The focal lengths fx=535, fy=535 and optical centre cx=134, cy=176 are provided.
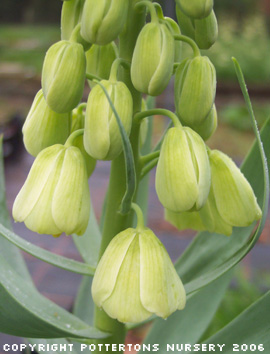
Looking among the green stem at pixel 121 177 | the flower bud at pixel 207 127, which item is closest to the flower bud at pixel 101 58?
the green stem at pixel 121 177

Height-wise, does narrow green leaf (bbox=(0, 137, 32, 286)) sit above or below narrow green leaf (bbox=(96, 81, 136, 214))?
below

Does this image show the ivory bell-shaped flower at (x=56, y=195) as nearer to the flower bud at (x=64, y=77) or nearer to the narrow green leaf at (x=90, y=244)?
the flower bud at (x=64, y=77)

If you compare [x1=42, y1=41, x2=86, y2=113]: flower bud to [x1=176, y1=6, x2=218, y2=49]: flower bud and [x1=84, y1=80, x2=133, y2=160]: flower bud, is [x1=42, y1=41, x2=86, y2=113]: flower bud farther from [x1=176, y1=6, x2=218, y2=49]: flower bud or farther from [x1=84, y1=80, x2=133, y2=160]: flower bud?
[x1=176, y1=6, x2=218, y2=49]: flower bud

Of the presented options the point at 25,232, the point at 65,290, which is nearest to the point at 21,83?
the point at 25,232

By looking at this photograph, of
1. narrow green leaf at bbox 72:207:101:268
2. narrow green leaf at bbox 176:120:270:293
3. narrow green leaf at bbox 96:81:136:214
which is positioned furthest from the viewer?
narrow green leaf at bbox 72:207:101:268

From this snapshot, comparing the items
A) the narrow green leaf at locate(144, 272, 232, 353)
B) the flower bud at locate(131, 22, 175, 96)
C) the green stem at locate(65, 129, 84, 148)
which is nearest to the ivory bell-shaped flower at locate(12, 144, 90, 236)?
the green stem at locate(65, 129, 84, 148)

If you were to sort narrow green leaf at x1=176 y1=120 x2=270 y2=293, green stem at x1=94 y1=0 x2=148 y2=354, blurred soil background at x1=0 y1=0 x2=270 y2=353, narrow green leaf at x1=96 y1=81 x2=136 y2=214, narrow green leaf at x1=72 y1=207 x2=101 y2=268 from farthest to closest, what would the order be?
blurred soil background at x1=0 y1=0 x2=270 y2=353 < narrow green leaf at x1=72 y1=207 x2=101 y2=268 < narrow green leaf at x1=176 y1=120 x2=270 y2=293 < green stem at x1=94 y1=0 x2=148 y2=354 < narrow green leaf at x1=96 y1=81 x2=136 y2=214

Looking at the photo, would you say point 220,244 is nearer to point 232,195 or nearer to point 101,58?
point 232,195
